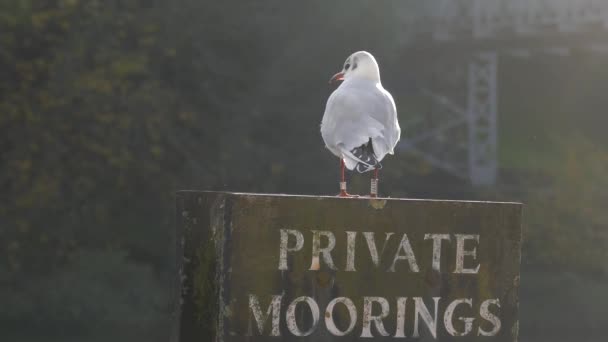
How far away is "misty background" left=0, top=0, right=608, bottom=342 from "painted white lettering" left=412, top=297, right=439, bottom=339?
13.5 m

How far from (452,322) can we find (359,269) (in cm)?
49

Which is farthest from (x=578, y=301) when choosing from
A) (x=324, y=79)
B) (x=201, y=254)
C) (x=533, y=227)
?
(x=201, y=254)

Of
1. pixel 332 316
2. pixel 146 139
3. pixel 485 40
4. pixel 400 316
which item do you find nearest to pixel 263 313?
pixel 332 316

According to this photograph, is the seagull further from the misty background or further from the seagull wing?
the misty background

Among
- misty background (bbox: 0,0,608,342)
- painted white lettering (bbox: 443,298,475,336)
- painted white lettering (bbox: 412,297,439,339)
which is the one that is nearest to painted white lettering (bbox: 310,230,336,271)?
painted white lettering (bbox: 412,297,439,339)

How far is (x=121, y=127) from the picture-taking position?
20.2 m

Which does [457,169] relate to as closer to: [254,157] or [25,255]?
[254,157]

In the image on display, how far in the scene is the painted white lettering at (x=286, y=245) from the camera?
5.65m

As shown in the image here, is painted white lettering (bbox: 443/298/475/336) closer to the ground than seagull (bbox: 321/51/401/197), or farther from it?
closer to the ground

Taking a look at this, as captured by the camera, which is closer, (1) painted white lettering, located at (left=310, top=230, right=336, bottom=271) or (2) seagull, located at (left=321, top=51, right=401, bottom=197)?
(1) painted white lettering, located at (left=310, top=230, right=336, bottom=271)

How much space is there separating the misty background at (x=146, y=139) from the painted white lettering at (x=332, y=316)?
1349 cm

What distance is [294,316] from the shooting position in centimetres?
564

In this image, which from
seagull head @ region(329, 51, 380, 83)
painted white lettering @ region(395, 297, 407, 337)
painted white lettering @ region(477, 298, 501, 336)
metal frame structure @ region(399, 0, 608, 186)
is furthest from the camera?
metal frame structure @ region(399, 0, 608, 186)

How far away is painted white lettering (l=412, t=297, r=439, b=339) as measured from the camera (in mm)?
5781
